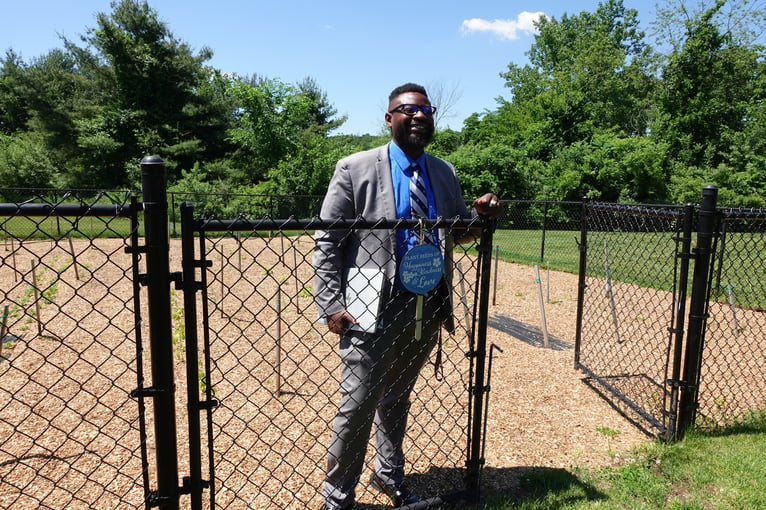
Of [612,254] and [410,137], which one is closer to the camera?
[410,137]

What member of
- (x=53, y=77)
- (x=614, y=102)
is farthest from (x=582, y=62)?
(x=53, y=77)

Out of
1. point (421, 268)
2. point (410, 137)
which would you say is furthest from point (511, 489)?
point (410, 137)

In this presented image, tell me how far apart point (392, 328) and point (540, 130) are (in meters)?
23.5

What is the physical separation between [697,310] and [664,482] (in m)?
1.15

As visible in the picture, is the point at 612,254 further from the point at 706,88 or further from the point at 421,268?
the point at 706,88

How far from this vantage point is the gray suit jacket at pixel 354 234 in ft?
7.72

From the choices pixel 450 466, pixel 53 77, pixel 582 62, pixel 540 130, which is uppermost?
pixel 582 62

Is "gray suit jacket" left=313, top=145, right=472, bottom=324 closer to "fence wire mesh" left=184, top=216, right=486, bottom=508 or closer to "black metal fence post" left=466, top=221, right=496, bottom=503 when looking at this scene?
"fence wire mesh" left=184, top=216, right=486, bottom=508

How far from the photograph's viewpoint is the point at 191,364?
196 cm

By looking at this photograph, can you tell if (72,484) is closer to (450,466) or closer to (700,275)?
(450,466)

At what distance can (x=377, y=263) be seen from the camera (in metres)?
2.35

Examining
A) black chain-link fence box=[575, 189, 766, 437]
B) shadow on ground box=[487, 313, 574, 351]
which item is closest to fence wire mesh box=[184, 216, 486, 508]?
shadow on ground box=[487, 313, 574, 351]

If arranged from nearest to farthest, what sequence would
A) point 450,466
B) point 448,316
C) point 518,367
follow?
point 448,316, point 450,466, point 518,367

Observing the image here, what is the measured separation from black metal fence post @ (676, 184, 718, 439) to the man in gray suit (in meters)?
1.80
